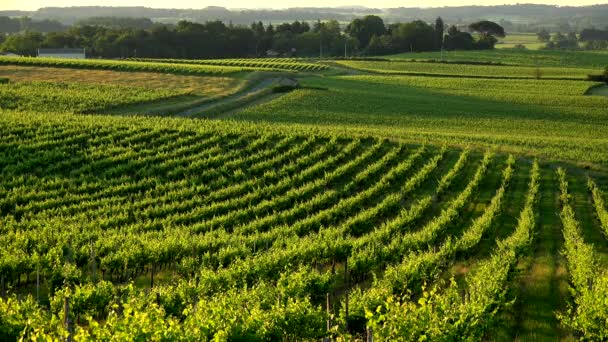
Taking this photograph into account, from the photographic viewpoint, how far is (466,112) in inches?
2793

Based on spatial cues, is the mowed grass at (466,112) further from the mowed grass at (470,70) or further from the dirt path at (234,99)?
the mowed grass at (470,70)

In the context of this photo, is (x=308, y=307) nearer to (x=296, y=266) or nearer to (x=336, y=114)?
(x=296, y=266)

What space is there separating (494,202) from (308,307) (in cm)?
2102

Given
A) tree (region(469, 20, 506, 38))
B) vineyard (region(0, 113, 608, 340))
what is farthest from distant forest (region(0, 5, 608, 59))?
vineyard (region(0, 113, 608, 340))

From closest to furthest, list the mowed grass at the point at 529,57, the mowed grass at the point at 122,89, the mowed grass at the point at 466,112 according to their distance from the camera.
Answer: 1. the mowed grass at the point at 466,112
2. the mowed grass at the point at 122,89
3. the mowed grass at the point at 529,57

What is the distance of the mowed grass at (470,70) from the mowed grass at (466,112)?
10869mm

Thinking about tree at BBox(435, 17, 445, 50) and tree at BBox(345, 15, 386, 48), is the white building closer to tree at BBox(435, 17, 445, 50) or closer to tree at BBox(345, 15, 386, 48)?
tree at BBox(345, 15, 386, 48)

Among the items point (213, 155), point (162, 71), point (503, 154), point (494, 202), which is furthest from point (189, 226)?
point (162, 71)

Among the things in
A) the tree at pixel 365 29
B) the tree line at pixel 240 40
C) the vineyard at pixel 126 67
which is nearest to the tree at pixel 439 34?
the tree line at pixel 240 40

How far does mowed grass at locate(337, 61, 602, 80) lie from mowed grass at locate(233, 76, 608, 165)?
428 inches

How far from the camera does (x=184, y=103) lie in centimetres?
6800

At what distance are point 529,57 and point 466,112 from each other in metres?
73.6

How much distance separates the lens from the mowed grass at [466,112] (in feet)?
179

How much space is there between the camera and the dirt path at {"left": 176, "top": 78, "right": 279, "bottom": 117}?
6450 centimetres
